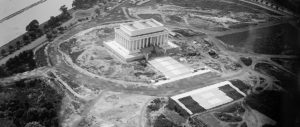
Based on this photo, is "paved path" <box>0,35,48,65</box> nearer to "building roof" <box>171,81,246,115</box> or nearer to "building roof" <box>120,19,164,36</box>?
"building roof" <box>120,19,164,36</box>

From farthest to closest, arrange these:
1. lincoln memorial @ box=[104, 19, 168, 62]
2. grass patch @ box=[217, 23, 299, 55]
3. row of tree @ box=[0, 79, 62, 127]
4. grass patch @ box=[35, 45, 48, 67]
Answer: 1. grass patch @ box=[217, 23, 299, 55]
2. lincoln memorial @ box=[104, 19, 168, 62]
3. grass patch @ box=[35, 45, 48, 67]
4. row of tree @ box=[0, 79, 62, 127]

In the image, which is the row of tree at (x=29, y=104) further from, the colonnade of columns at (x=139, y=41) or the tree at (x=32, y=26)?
the tree at (x=32, y=26)

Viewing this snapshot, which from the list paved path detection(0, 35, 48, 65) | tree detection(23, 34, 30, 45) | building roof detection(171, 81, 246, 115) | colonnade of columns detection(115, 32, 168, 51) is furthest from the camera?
tree detection(23, 34, 30, 45)

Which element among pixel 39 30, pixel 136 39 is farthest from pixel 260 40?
pixel 39 30

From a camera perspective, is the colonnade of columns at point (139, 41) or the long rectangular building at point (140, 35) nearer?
the long rectangular building at point (140, 35)

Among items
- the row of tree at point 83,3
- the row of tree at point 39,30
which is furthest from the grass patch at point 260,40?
the row of tree at point 83,3

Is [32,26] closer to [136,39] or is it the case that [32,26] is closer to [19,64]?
[19,64]

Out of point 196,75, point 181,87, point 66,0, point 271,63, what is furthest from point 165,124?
point 66,0

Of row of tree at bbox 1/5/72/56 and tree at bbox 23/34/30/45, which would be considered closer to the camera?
row of tree at bbox 1/5/72/56

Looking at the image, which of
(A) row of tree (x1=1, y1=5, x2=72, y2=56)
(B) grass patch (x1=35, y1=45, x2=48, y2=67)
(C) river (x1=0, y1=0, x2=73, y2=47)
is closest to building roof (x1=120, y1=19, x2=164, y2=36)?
(B) grass patch (x1=35, y1=45, x2=48, y2=67)
